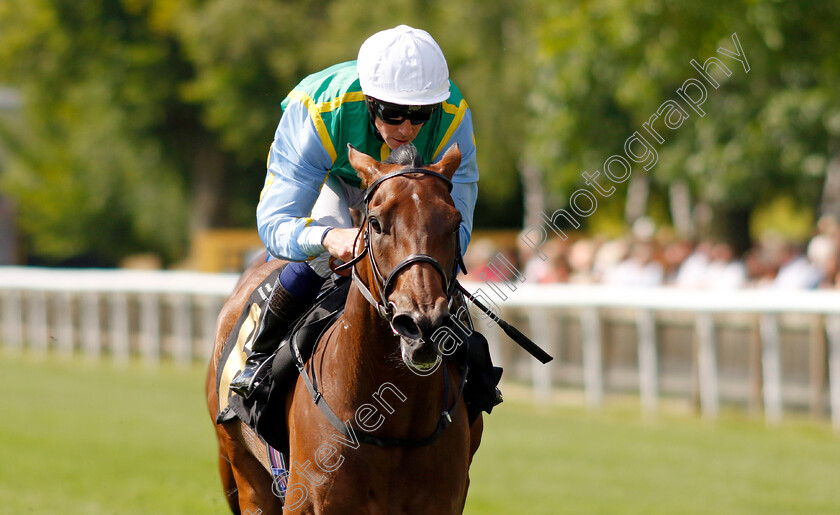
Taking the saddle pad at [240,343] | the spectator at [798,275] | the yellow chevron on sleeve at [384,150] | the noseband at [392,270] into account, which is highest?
the yellow chevron on sleeve at [384,150]

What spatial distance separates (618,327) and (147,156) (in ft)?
73.9

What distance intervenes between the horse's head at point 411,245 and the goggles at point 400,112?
33 centimetres

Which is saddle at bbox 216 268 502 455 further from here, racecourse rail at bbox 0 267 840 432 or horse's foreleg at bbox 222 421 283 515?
racecourse rail at bbox 0 267 840 432

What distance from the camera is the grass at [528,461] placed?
7.50 m

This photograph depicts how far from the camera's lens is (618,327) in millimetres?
12172

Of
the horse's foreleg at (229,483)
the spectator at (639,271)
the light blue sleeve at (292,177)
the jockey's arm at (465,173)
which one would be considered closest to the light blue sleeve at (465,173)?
the jockey's arm at (465,173)

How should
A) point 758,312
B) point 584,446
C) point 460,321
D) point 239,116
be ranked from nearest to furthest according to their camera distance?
point 460,321 < point 584,446 < point 758,312 < point 239,116

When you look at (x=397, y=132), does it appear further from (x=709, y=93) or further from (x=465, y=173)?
(x=709, y=93)

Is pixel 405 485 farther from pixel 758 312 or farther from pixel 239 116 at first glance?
pixel 239 116

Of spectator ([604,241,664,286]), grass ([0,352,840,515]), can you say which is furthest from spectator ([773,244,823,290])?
grass ([0,352,840,515])

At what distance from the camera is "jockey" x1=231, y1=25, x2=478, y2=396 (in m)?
3.72

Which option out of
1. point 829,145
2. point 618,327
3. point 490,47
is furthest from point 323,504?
point 490,47

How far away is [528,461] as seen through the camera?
9.24 metres

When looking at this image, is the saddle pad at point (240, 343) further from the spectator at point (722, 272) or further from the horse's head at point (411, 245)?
the spectator at point (722, 272)
